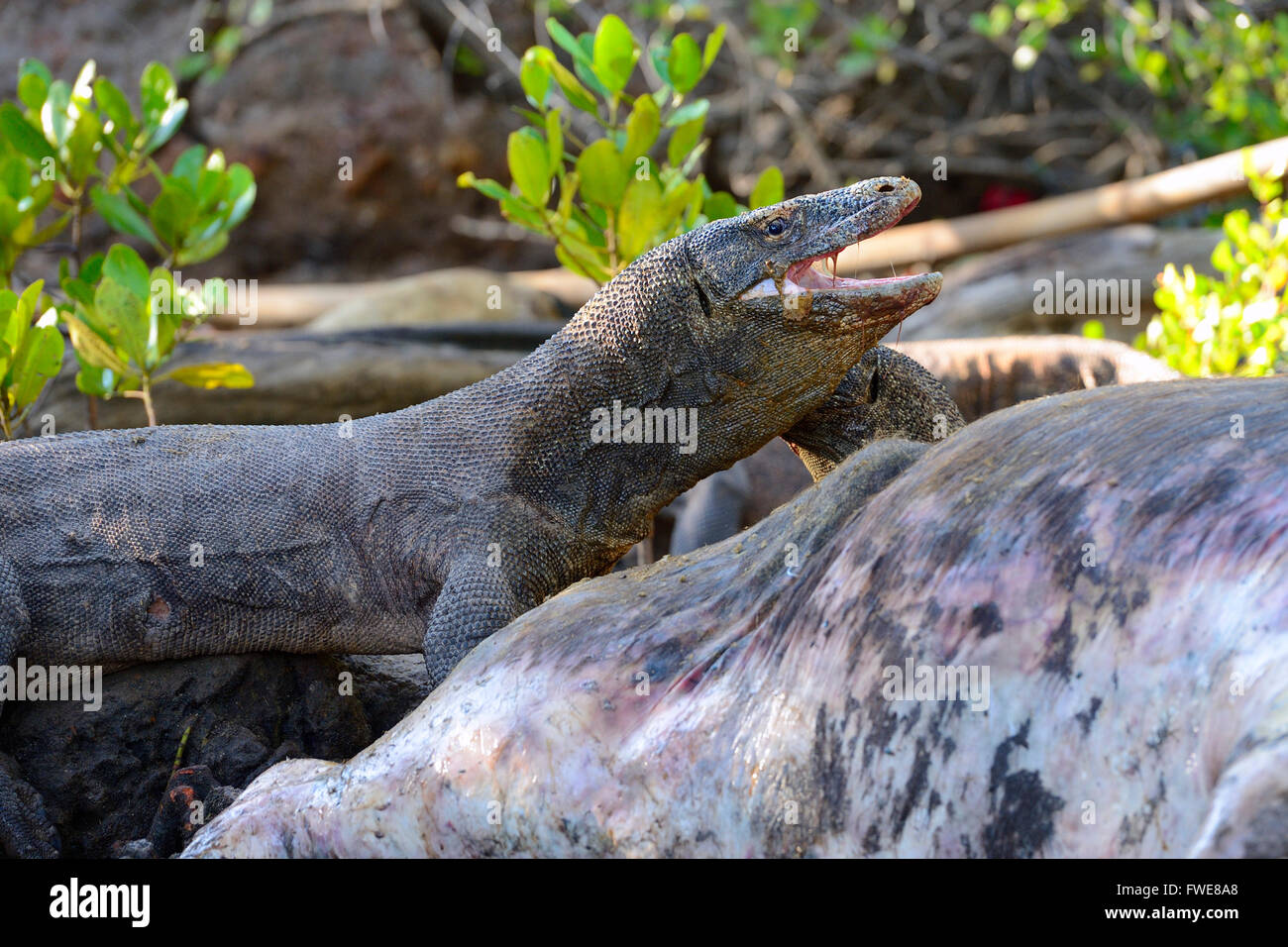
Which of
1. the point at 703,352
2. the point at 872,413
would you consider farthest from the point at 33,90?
the point at 872,413

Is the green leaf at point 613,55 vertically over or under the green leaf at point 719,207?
over

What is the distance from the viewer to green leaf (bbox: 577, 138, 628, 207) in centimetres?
397

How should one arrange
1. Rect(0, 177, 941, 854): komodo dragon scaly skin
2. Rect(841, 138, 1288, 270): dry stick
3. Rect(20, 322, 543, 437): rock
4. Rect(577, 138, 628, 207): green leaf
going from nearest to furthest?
Rect(0, 177, 941, 854): komodo dragon scaly skin < Rect(577, 138, 628, 207): green leaf < Rect(20, 322, 543, 437): rock < Rect(841, 138, 1288, 270): dry stick

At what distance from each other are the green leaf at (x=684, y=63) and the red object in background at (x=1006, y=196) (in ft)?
24.2

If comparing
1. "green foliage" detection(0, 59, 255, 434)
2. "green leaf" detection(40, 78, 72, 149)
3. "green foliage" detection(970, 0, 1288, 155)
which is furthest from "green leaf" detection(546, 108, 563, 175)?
"green foliage" detection(970, 0, 1288, 155)

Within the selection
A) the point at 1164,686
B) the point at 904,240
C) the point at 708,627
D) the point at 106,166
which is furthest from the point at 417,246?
the point at 1164,686

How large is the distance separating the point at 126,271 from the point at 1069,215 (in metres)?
6.71

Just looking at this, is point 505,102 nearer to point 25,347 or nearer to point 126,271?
point 126,271

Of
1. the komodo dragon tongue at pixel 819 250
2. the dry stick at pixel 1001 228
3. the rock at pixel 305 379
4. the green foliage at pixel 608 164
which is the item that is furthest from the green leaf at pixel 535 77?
the dry stick at pixel 1001 228

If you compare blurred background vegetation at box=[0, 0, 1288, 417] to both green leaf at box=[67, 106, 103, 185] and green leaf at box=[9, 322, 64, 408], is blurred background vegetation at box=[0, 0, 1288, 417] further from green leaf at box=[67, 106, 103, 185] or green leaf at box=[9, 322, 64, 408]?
green leaf at box=[9, 322, 64, 408]

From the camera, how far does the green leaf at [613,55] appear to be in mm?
4094

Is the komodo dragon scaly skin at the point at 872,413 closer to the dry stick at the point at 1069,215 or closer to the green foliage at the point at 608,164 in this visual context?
the green foliage at the point at 608,164

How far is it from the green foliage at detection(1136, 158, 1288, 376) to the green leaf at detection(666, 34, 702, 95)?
199cm

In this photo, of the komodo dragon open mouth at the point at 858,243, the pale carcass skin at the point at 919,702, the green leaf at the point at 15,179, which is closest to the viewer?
the pale carcass skin at the point at 919,702
